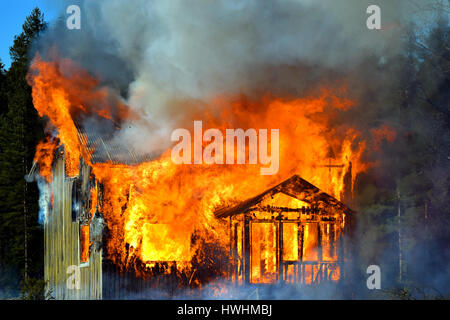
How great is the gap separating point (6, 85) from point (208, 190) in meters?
20.3

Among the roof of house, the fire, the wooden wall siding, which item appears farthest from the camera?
the wooden wall siding

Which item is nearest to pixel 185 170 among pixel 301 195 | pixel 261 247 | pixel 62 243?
pixel 261 247

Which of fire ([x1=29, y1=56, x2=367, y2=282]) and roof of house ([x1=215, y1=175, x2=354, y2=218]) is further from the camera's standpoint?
fire ([x1=29, y1=56, x2=367, y2=282])

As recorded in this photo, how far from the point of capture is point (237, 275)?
17.1 m

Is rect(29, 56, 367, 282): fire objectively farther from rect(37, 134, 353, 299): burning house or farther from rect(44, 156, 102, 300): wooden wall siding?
rect(44, 156, 102, 300): wooden wall siding

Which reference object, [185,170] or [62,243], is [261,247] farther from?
[62,243]

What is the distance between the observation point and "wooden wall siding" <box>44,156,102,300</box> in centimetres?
1812

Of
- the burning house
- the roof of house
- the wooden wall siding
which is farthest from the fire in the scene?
the roof of house

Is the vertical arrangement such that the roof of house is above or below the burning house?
above

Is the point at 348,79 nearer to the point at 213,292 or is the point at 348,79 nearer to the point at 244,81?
the point at 244,81

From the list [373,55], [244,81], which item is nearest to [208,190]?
[244,81]

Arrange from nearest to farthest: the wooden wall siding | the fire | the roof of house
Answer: the roof of house < the fire < the wooden wall siding

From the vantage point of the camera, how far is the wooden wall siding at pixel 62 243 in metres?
18.1

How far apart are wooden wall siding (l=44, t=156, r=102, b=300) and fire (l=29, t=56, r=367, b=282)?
0.86 metres
